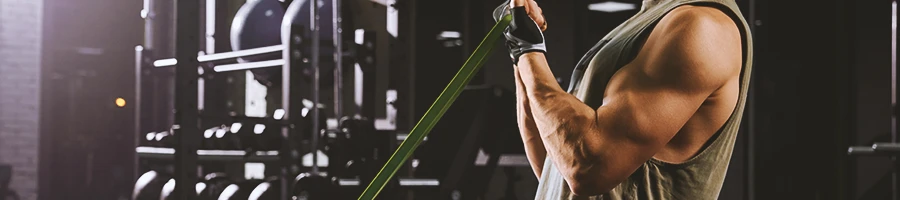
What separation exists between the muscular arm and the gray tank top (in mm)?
28

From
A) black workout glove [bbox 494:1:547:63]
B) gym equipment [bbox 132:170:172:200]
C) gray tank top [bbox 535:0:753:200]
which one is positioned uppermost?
black workout glove [bbox 494:1:547:63]

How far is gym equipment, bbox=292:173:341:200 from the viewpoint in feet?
14.3

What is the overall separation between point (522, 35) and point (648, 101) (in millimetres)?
272

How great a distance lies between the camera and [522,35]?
4.99 feet

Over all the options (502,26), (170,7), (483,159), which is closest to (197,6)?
(483,159)

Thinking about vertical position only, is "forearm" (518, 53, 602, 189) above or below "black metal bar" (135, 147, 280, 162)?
above

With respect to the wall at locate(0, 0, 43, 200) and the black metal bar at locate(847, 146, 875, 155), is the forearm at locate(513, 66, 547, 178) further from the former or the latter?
the wall at locate(0, 0, 43, 200)

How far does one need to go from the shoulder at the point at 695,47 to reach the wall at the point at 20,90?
8.99 m

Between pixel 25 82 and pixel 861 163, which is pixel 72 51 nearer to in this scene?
pixel 25 82

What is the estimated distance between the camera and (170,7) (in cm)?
846

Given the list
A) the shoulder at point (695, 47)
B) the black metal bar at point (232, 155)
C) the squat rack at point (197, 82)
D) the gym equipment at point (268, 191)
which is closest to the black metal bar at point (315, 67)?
the squat rack at point (197, 82)

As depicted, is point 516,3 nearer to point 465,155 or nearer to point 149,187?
→ point 465,155

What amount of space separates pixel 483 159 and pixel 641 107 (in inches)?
128

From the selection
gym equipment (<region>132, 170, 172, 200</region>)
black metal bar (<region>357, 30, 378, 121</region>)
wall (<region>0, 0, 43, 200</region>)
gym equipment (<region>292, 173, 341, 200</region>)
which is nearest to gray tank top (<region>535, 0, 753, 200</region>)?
gym equipment (<region>292, 173, 341, 200</region>)
